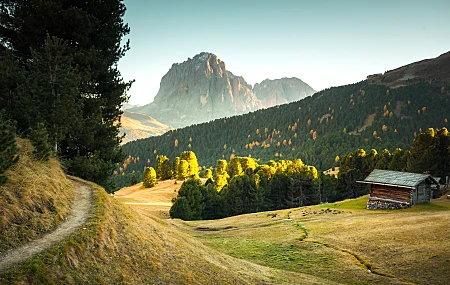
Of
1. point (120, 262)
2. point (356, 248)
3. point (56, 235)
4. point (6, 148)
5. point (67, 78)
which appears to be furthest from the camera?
point (356, 248)

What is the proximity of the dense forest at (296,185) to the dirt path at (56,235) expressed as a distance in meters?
50.5

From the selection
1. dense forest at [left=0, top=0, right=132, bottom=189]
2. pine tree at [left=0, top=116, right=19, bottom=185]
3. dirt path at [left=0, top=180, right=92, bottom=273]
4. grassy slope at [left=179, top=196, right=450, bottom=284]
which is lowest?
grassy slope at [left=179, top=196, right=450, bottom=284]

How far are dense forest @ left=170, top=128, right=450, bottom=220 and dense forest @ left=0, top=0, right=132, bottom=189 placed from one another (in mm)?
41177

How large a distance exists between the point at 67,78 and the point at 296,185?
71967 millimetres

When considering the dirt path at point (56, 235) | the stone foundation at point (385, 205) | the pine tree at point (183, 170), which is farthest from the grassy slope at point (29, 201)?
the pine tree at point (183, 170)

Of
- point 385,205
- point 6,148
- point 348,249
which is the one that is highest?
Answer: point 6,148

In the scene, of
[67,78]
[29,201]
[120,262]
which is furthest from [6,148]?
[67,78]

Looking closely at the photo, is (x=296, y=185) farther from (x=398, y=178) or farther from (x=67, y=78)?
(x=67, y=78)

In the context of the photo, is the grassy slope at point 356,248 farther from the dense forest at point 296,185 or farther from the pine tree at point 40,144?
the dense forest at point 296,185

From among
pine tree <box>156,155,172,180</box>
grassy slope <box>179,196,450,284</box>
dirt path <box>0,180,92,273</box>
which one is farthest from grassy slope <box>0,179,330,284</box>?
pine tree <box>156,155,172,180</box>

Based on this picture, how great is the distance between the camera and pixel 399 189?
1924 inches

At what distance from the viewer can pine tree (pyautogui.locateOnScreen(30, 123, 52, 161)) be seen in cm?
1622

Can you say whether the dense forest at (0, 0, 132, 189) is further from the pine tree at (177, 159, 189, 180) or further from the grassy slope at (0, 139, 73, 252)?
the pine tree at (177, 159, 189, 180)

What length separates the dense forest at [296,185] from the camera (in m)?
69.0
